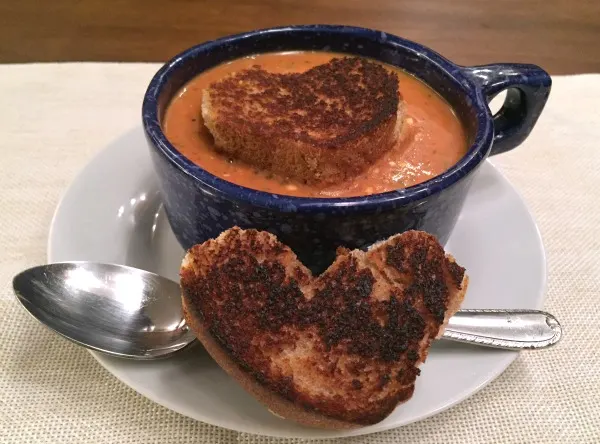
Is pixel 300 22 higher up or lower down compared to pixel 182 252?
higher up

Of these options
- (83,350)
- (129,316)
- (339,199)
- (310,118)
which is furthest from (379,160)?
(83,350)

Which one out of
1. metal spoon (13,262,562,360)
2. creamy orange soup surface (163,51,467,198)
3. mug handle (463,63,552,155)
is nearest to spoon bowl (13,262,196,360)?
metal spoon (13,262,562,360)

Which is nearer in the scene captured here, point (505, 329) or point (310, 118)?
point (505, 329)

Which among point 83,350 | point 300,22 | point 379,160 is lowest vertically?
point 83,350

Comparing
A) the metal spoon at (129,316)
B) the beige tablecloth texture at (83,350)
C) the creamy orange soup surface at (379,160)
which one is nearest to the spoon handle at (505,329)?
the metal spoon at (129,316)

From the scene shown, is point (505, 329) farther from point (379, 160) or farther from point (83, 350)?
point (83, 350)

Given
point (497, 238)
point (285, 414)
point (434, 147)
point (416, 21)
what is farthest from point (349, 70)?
point (416, 21)

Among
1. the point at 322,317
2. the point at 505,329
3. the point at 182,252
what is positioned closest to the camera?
the point at 322,317

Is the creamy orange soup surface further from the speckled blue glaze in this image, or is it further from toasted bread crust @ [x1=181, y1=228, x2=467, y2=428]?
toasted bread crust @ [x1=181, y1=228, x2=467, y2=428]
